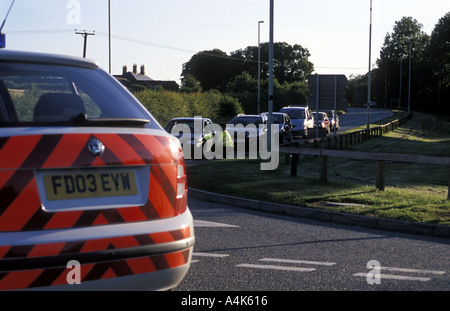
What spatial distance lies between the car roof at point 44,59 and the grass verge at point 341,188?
6.44 metres

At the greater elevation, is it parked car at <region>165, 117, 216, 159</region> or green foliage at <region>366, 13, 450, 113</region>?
green foliage at <region>366, 13, 450, 113</region>

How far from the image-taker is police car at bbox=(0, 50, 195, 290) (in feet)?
10.7

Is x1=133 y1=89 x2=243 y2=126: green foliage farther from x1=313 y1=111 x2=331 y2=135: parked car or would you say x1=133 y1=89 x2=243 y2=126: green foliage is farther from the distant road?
the distant road

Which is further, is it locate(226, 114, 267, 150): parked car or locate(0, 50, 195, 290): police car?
locate(226, 114, 267, 150): parked car

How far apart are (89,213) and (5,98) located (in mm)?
993

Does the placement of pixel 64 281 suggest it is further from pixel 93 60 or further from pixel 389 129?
pixel 389 129

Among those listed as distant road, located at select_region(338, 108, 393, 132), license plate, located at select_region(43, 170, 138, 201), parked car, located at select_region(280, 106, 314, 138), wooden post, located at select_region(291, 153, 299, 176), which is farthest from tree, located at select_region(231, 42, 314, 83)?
license plate, located at select_region(43, 170, 138, 201)

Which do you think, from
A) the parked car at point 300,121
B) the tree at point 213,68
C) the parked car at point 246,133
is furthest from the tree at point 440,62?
the parked car at point 246,133


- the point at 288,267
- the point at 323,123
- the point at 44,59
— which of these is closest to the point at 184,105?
the point at 323,123

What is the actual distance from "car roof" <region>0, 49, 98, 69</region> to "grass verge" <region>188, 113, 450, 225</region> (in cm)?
644

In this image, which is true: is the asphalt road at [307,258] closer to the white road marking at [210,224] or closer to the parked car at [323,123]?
the white road marking at [210,224]

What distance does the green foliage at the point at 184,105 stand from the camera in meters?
33.6

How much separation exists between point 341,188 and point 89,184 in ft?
32.7

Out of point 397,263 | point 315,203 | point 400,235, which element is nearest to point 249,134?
point 315,203
